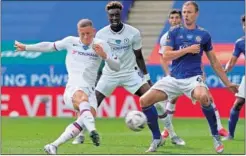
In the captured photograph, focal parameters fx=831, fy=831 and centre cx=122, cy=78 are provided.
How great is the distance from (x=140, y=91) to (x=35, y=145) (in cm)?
180

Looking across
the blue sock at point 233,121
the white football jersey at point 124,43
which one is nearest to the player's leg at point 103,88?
the white football jersey at point 124,43

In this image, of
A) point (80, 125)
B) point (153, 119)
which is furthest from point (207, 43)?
point (80, 125)

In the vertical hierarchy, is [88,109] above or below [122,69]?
below

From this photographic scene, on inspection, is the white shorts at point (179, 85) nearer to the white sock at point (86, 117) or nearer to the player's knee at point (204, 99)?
the player's knee at point (204, 99)

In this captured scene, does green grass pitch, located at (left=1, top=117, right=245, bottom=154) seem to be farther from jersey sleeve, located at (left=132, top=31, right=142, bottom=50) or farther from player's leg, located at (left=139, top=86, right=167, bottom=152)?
jersey sleeve, located at (left=132, top=31, right=142, bottom=50)

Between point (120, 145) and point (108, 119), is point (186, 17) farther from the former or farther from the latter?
point (108, 119)

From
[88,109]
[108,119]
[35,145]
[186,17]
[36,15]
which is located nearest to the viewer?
[88,109]

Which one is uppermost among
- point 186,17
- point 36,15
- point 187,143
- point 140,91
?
point 36,15

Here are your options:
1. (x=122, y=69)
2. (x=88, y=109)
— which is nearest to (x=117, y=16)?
(x=122, y=69)

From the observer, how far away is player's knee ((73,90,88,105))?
10.8m

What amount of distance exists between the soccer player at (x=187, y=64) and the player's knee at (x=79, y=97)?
1.06 meters

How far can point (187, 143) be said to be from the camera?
12.9 m

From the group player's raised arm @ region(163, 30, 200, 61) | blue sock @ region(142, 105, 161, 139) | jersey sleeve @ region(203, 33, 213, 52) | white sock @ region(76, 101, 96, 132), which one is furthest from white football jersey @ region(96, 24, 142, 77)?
white sock @ region(76, 101, 96, 132)

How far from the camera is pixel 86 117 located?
10.5 m
